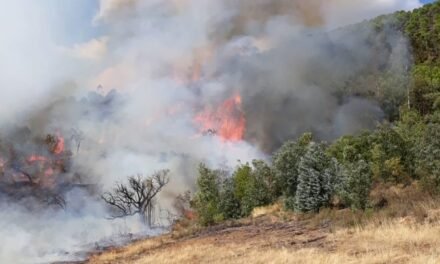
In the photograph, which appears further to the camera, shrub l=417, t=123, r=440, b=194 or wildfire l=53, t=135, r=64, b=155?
wildfire l=53, t=135, r=64, b=155

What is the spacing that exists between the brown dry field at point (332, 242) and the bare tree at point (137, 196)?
2912cm

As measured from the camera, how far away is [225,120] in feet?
258

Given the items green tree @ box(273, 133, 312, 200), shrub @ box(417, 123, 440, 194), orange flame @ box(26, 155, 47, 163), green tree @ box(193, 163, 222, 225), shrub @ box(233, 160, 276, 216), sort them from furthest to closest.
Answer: orange flame @ box(26, 155, 47, 163), shrub @ box(233, 160, 276, 216), green tree @ box(193, 163, 222, 225), green tree @ box(273, 133, 312, 200), shrub @ box(417, 123, 440, 194)

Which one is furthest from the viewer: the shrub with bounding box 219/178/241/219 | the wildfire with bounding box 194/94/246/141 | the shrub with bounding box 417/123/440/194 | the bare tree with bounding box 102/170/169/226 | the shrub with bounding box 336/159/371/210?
the wildfire with bounding box 194/94/246/141

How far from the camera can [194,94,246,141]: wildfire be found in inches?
2975

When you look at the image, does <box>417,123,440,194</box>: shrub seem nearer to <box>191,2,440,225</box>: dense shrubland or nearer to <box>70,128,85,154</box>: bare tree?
<box>191,2,440,225</box>: dense shrubland

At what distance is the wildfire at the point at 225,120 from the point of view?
2975 inches

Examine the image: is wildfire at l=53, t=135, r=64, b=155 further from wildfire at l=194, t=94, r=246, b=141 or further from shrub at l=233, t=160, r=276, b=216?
shrub at l=233, t=160, r=276, b=216

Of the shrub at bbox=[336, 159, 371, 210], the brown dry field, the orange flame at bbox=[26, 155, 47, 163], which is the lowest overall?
the brown dry field

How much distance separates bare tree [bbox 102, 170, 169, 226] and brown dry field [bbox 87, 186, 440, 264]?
29117 millimetres

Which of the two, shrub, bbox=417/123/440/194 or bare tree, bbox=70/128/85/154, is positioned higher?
bare tree, bbox=70/128/85/154

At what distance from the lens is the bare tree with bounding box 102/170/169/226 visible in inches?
2266

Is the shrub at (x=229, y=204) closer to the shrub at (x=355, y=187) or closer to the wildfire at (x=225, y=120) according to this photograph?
the shrub at (x=355, y=187)

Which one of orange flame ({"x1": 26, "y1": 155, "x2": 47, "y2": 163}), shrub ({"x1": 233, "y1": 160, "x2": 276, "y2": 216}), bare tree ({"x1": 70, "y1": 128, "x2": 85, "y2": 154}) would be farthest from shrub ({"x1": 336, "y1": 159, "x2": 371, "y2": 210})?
bare tree ({"x1": 70, "y1": 128, "x2": 85, "y2": 154})
